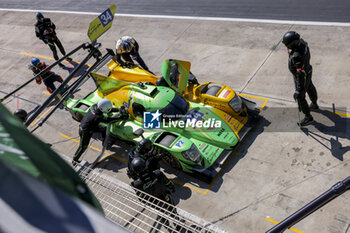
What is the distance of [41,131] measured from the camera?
10898mm

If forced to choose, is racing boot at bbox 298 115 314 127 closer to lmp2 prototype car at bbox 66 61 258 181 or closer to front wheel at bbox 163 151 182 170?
lmp2 prototype car at bbox 66 61 258 181

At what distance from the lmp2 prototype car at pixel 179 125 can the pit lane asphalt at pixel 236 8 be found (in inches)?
274

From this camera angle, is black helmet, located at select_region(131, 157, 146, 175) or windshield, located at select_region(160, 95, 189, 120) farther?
windshield, located at select_region(160, 95, 189, 120)

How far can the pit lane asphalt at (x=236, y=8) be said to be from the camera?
43.1 ft

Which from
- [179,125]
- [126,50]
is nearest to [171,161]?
[179,125]

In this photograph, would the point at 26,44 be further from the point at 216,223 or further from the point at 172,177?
the point at 216,223

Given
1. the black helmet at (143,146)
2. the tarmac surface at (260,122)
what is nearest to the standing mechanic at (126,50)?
the tarmac surface at (260,122)

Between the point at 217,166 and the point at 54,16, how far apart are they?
1608cm

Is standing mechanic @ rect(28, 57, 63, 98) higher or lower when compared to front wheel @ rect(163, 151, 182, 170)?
higher

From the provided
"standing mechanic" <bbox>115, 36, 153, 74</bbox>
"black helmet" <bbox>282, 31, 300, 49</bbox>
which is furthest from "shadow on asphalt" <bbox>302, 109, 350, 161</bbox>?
"standing mechanic" <bbox>115, 36, 153, 74</bbox>

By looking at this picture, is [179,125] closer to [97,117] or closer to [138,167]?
[97,117]

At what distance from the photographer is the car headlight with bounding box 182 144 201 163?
738cm

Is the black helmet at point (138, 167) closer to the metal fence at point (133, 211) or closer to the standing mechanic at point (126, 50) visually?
the metal fence at point (133, 211)

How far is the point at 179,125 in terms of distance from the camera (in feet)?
26.7
